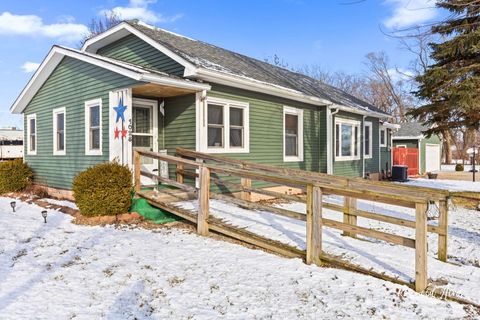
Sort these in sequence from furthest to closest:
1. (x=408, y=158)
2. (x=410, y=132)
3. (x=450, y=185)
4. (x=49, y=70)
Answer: (x=410, y=132) → (x=408, y=158) → (x=450, y=185) → (x=49, y=70)

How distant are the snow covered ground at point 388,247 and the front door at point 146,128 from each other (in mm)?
2156

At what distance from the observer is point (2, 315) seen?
132 inches

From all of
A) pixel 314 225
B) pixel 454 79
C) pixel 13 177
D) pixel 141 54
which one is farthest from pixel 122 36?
pixel 454 79

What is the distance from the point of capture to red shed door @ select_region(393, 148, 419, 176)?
891 inches

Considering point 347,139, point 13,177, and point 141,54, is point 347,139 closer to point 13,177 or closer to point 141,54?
point 141,54

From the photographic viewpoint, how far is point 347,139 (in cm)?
1459

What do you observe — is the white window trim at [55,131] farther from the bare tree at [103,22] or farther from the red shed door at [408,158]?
the bare tree at [103,22]

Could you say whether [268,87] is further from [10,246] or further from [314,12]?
[10,246]

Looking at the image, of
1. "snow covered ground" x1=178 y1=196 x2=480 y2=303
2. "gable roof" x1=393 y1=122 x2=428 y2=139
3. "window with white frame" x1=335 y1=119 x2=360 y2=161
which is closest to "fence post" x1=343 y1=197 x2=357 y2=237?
"snow covered ground" x1=178 y1=196 x2=480 y2=303

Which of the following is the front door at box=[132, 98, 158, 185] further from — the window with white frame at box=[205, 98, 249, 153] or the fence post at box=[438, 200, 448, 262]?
the fence post at box=[438, 200, 448, 262]

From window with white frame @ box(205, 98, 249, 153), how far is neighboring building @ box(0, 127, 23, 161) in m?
26.9

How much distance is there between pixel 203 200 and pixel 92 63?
193 inches

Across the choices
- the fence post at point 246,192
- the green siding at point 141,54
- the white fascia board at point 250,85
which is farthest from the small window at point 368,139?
the green siding at point 141,54

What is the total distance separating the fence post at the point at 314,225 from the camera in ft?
15.6
